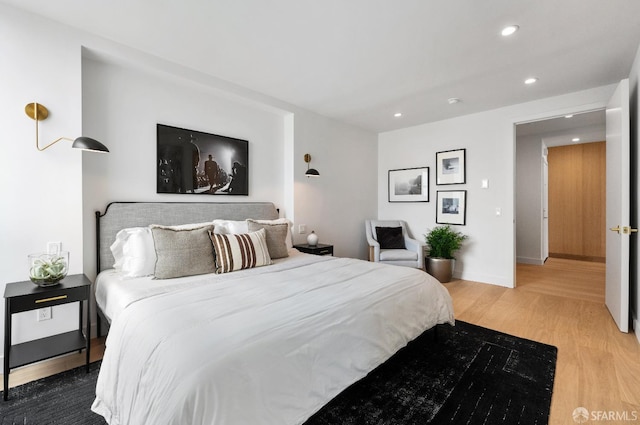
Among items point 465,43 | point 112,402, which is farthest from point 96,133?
point 465,43

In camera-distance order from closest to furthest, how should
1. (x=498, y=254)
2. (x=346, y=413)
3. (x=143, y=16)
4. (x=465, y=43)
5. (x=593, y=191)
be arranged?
(x=346, y=413)
(x=143, y=16)
(x=465, y=43)
(x=498, y=254)
(x=593, y=191)

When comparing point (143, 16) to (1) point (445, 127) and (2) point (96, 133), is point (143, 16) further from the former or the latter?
(1) point (445, 127)

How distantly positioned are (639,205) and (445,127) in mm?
2685

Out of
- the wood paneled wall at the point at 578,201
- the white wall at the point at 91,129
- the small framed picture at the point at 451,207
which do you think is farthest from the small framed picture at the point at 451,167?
the wood paneled wall at the point at 578,201

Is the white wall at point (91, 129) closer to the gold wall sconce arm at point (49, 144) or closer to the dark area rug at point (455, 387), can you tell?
the gold wall sconce arm at point (49, 144)

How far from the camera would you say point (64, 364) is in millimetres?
2254

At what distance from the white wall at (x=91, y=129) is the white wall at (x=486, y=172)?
7.07ft

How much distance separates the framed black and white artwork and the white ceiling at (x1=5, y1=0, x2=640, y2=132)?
27.5 inches

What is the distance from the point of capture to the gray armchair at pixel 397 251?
454cm

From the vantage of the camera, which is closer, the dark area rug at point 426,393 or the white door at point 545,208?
the dark area rug at point 426,393

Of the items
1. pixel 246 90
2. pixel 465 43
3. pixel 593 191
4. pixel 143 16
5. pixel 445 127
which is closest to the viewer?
pixel 143 16

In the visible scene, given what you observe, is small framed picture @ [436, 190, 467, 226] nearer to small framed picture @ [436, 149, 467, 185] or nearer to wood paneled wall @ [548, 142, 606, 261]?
small framed picture @ [436, 149, 467, 185]

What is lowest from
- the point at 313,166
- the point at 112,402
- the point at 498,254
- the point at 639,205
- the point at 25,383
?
the point at 25,383

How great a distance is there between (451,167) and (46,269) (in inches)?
194
